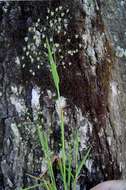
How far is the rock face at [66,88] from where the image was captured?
55.7 inches

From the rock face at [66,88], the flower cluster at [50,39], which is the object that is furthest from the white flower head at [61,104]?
the flower cluster at [50,39]

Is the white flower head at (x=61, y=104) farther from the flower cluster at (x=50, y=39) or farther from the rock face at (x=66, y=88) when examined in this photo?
the flower cluster at (x=50, y=39)

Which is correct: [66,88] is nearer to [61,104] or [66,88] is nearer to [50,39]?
[61,104]

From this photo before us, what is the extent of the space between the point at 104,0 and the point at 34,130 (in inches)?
19.9

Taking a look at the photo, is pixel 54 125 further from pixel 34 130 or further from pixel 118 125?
pixel 118 125

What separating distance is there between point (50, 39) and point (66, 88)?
0.17m

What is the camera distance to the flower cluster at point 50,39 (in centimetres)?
141

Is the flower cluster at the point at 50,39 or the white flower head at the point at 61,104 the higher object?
the flower cluster at the point at 50,39

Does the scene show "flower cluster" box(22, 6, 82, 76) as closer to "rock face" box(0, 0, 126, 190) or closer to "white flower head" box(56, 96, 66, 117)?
"rock face" box(0, 0, 126, 190)

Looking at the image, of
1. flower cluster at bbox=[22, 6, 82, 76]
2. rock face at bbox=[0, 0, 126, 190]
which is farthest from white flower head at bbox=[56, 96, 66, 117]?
flower cluster at bbox=[22, 6, 82, 76]

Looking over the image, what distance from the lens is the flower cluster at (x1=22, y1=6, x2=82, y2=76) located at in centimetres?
141

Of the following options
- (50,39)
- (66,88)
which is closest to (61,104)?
(66,88)

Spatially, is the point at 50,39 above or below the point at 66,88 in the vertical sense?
above

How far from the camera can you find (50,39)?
4.66ft
